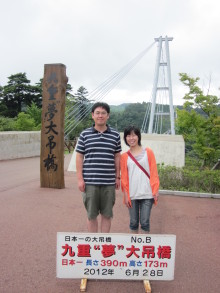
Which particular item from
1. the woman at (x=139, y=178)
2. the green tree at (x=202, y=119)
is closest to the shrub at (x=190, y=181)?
the green tree at (x=202, y=119)

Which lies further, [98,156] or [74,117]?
[74,117]

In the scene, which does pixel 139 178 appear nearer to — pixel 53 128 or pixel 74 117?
pixel 53 128

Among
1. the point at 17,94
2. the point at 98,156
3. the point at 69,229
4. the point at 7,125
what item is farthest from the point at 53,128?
the point at 17,94

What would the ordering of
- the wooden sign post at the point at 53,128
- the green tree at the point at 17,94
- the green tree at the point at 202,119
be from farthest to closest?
the green tree at the point at 17,94, the green tree at the point at 202,119, the wooden sign post at the point at 53,128

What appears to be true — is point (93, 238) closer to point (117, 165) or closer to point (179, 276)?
point (117, 165)

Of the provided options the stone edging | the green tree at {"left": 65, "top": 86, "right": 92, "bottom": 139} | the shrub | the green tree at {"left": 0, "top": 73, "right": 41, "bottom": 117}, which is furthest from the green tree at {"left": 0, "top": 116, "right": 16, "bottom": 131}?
the stone edging

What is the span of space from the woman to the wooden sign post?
294 centimetres

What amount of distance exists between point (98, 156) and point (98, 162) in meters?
0.04

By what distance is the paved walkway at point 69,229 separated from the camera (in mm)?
1851

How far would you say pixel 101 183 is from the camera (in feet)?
6.20

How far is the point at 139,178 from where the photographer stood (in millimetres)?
1945

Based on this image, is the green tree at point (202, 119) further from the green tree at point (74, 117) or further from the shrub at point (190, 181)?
the green tree at point (74, 117)

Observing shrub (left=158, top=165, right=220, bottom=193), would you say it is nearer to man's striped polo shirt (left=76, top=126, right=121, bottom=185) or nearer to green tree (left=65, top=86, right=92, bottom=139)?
man's striped polo shirt (left=76, top=126, right=121, bottom=185)

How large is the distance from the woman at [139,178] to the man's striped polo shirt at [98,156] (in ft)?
0.38
